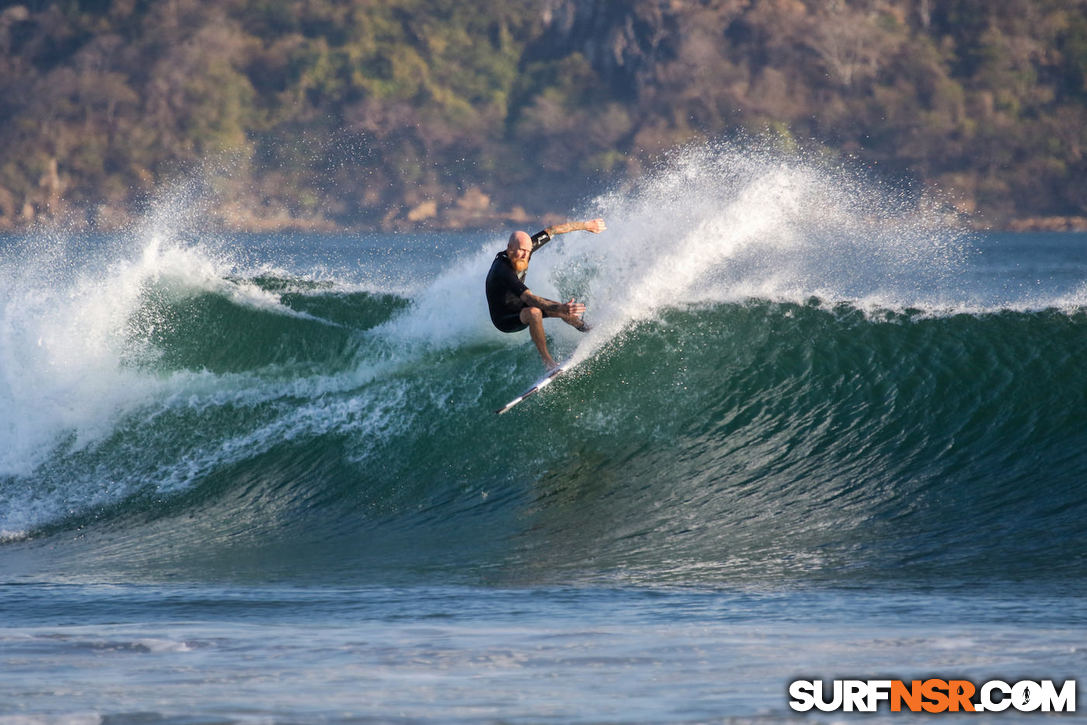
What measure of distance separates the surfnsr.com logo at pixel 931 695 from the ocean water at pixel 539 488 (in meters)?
0.09

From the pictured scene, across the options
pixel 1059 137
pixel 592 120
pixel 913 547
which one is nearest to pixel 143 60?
pixel 592 120

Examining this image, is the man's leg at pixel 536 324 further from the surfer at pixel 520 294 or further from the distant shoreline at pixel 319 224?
the distant shoreline at pixel 319 224

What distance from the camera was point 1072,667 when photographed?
211 inches

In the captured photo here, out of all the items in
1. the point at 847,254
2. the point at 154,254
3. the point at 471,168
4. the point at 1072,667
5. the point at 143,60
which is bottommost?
the point at 1072,667

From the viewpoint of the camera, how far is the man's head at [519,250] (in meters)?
9.41

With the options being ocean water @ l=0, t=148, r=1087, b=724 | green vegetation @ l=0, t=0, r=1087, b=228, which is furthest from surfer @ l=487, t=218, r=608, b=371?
green vegetation @ l=0, t=0, r=1087, b=228

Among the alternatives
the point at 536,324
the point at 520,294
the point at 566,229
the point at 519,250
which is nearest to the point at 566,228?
the point at 566,229

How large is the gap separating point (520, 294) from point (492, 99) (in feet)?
388

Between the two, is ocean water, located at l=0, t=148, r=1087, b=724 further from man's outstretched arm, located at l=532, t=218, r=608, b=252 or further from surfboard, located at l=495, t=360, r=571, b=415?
man's outstretched arm, located at l=532, t=218, r=608, b=252

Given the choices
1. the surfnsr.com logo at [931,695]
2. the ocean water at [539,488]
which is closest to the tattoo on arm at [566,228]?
the ocean water at [539,488]

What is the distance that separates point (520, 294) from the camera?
375 inches

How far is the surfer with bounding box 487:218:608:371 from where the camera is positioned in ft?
31.1

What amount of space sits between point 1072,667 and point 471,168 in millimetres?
112397

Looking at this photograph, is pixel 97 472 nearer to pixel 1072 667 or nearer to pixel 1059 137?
pixel 1072 667
